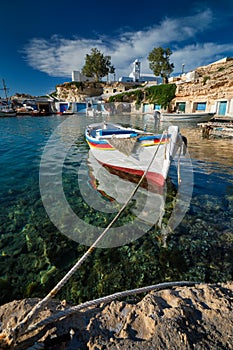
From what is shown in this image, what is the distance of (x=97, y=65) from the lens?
72.6 meters

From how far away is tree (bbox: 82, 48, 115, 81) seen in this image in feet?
236

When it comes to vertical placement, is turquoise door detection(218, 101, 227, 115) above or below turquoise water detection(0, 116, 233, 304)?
above

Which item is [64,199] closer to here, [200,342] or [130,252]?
[130,252]

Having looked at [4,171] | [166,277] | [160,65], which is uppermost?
[160,65]

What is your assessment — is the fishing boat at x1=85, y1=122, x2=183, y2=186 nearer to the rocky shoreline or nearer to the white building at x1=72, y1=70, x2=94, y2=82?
the rocky shoreline

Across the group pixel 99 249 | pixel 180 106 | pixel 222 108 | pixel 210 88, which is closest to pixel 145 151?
pixel 99 249

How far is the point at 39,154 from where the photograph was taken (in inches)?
388

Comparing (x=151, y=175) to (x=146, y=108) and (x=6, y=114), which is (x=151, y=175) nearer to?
(x=146, y=108)

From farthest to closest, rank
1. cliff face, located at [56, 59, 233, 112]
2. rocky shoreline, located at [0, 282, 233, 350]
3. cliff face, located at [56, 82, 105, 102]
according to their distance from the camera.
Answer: cliff face, located at [56, 82, 105, 102], cliff face, located at [56, 59, 233, 112], rocky shoreline, located at [0, 282, 233, 350]

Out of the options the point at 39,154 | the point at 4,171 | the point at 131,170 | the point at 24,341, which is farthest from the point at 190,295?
the point at 39,154

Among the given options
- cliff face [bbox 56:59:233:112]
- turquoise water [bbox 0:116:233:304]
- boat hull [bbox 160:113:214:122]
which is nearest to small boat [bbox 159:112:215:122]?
boat hull [bbox 160:113:214:122]

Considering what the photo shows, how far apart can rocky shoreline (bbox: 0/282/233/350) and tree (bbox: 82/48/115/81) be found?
87.2 metres

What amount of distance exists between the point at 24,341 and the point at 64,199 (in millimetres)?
4085

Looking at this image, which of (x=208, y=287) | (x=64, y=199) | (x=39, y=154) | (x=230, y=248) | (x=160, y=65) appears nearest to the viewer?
(x=208, y=287)
